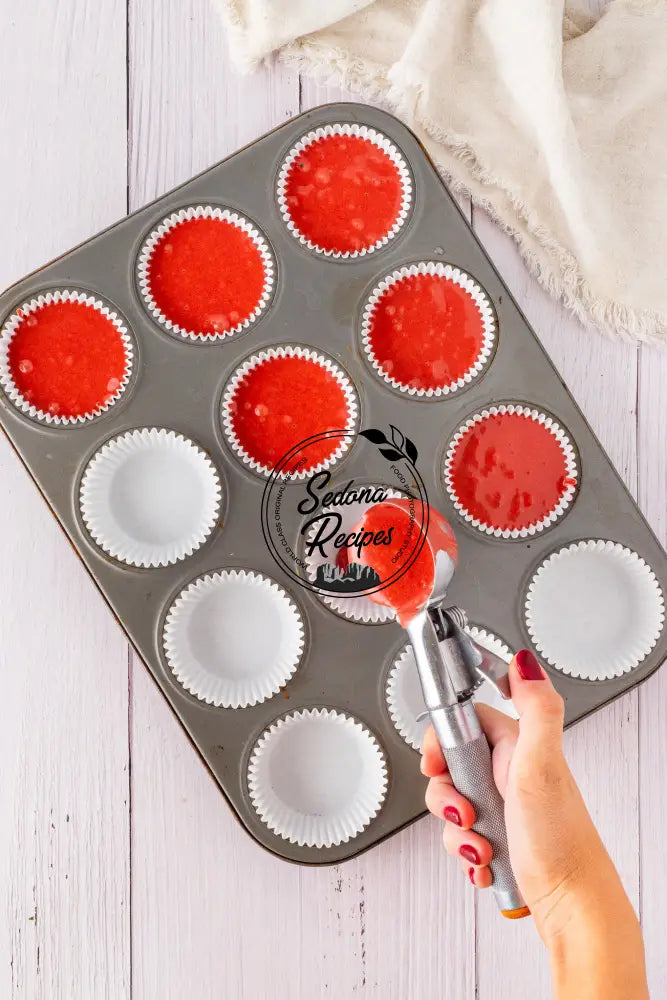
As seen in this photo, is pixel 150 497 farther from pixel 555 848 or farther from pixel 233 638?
pixel 555 848

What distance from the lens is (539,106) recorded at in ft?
5.80

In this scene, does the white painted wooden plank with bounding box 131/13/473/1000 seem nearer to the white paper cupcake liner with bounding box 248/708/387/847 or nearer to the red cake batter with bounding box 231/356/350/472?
the white paper cupcake liner with bounding box 248/708/387/847

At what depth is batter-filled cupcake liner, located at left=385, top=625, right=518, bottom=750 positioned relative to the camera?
1.65m

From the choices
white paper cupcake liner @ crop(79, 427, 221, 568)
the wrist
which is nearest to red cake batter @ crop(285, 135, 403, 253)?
white paper cupcake liner @ crop(79, 427, 221, 568)

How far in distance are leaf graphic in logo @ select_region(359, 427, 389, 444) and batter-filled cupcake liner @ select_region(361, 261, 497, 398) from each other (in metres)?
0.10

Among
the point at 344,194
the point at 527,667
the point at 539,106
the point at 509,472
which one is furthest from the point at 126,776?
the point at 539,106

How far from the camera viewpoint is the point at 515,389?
1.69 meters

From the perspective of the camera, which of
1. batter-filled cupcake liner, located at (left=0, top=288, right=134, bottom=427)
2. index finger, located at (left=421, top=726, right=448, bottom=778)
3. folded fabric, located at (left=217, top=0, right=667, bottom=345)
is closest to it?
index finger, located at (left=421, top=726, right=448, bottom=778)

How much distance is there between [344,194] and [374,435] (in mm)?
533

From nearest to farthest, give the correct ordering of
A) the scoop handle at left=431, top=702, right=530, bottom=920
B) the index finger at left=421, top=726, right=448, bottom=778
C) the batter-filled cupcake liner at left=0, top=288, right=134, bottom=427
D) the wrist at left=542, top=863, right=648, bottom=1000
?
1. the wrist at left=542, top=863, right=648, bottom=1000
2. the scoop handle at left=431, top=702, right=530, bottom=920
3. the index finger at left=421, top=726, right=448, bottom=778
4. the batter-filled cupcake liner at left=0, top=288, right=134, bottom=427

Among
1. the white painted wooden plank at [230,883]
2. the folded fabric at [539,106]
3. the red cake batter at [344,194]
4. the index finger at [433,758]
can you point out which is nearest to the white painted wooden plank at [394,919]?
the white painted wooden plank at [230,883]

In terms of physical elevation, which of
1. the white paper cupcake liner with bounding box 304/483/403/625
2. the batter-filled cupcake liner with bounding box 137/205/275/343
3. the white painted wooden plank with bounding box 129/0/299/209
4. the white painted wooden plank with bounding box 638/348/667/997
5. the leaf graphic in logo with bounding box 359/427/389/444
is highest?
the white painted wooden plank with bounding box 129/0/299/209

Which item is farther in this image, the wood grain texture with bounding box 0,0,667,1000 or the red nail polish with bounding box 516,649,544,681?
the wood grain texture with bounding box 0,0,667,1000

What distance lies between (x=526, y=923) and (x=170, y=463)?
1346 mm
